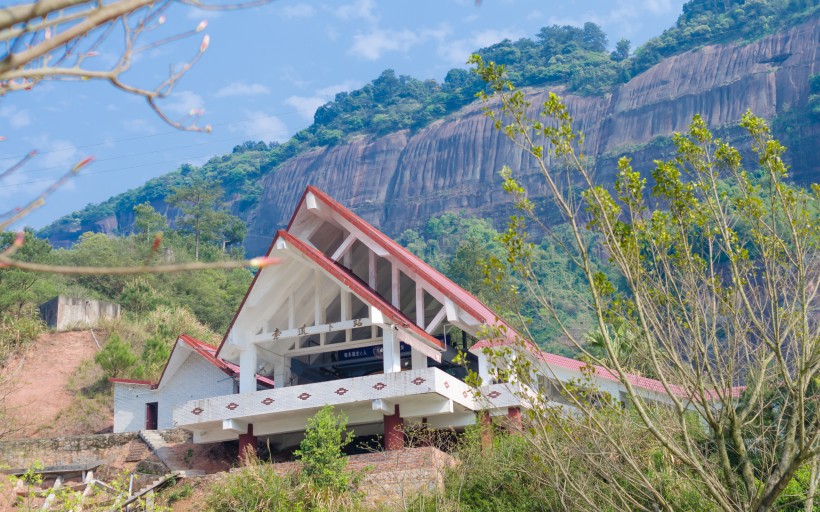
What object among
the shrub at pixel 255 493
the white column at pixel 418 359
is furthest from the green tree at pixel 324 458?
the white column at pixel 418 359

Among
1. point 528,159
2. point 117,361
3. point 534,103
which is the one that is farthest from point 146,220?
point 534,103

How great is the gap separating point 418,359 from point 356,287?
92.3 inches

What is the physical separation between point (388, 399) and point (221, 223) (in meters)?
52.7

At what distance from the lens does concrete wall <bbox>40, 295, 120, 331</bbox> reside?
127 feet

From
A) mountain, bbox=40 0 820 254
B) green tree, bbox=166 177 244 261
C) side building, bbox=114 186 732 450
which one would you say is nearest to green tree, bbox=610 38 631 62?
mountain, bbox=40 0 820 254

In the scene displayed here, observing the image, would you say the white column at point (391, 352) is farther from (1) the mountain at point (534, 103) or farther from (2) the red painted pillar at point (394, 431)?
(1) the mountain at point (534, 103)

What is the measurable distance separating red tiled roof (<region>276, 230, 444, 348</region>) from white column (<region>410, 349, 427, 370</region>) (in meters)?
0.54

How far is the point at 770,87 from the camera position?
9306 cm

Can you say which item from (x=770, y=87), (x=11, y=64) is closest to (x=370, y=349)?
(x=11, y=64)

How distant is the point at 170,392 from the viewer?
27547 millimetres

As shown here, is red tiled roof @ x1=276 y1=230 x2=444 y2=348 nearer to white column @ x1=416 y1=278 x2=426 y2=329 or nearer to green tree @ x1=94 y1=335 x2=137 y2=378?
white column @ x1=416 y1=278 x2=426 y2=329

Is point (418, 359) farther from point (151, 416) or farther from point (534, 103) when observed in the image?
point (534, 103)

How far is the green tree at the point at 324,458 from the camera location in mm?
19703

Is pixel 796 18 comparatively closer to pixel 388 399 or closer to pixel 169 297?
pixel 169 297
